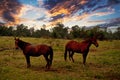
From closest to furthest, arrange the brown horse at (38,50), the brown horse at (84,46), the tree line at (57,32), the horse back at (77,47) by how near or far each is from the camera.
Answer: the brown horse at (38,50) < the brown horse at (84,46) < the horse back at (77,47) < the tree line at (57,32)

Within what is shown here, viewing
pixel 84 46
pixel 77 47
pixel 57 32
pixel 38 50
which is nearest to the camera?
pixel 38 50

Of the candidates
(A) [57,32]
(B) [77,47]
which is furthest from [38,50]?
(A) [57,32]

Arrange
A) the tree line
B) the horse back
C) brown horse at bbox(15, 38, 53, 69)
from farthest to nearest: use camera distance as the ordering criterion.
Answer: the tree line < the horse back < brown horse at bbox(15, 38, 53, 69)

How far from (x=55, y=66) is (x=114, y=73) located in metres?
4.78

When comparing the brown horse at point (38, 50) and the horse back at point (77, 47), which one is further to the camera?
the horse back at point (77, 47)

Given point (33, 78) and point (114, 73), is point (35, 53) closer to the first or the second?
point (33, 78)

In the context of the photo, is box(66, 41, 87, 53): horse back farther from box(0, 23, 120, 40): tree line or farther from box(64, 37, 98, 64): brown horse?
box(0, 23, 120, 40): tree line

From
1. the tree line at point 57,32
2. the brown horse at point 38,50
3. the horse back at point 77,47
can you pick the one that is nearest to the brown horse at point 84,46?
the horse back at point 77,47

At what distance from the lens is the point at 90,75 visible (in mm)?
15477

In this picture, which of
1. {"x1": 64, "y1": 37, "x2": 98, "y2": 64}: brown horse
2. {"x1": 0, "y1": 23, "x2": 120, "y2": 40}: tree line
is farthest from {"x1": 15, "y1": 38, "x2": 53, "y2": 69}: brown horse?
{"x1": 0, "y1": 23, "x2": 120, "y2": 40}: tree line

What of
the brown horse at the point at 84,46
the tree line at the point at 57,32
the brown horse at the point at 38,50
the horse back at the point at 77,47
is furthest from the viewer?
the tree line at the point at 57,32

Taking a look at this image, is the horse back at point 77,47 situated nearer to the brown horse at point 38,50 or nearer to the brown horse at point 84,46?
the brown horse at point 84,46

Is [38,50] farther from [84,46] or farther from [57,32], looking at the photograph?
[57,32]

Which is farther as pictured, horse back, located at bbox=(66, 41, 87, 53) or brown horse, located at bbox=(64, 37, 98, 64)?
horse back, located at bbox=(66, 41, 87, 53)
